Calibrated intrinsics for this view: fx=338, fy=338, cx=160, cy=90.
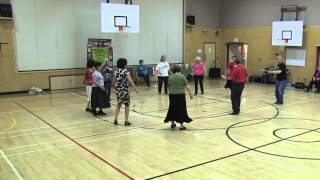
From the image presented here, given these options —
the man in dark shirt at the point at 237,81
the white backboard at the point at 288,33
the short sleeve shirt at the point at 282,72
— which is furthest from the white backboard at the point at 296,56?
the man in dark shirt at the point at 237,81

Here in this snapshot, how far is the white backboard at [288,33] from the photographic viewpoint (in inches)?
656

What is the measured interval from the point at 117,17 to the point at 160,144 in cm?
936

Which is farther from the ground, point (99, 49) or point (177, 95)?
point (99, 49)

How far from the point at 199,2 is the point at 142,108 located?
1175 centimetres

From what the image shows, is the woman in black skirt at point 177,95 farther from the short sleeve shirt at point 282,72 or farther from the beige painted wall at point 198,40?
the beige painted wall at point 198,40

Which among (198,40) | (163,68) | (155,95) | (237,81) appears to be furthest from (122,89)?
(198,40)

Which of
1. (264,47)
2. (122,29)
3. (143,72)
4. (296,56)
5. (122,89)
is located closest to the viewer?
(122,89)

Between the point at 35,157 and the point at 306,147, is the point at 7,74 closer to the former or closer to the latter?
the point at 35,157

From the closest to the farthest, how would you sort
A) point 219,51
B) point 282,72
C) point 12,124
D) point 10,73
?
1. point 12,124
2. point 282,72
3. point 10,73
4. point 219,51

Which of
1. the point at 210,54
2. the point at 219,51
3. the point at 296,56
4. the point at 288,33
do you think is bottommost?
the point at 296,56

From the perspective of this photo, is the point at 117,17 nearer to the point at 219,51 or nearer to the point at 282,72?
the point at 282,72

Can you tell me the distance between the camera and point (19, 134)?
785cm

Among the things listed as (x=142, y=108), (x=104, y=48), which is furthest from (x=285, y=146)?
(x=104, y=48)

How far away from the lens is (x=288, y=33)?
56.1ft
